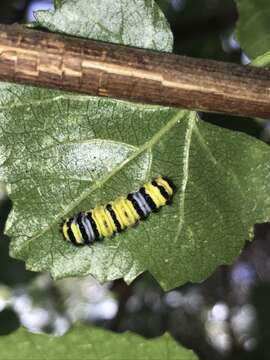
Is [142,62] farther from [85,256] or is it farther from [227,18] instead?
[227,18]

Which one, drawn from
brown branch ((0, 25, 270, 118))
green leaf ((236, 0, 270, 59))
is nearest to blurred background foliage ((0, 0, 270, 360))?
green leaf ((236, 0, 270, 59))

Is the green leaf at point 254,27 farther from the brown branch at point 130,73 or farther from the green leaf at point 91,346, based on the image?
the green leaf at point 91,346

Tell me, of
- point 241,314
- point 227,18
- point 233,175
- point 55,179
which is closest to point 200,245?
point 233,175

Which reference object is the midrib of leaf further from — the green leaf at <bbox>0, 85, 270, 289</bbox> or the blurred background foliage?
the blurred background foliage

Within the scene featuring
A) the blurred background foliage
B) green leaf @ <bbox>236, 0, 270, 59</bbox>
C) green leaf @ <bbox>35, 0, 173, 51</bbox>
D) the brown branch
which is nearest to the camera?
the brown branch

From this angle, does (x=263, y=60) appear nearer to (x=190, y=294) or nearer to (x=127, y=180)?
(x=127, y=180)

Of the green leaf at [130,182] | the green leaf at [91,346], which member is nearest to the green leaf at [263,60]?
the green leaf at [130,182]
